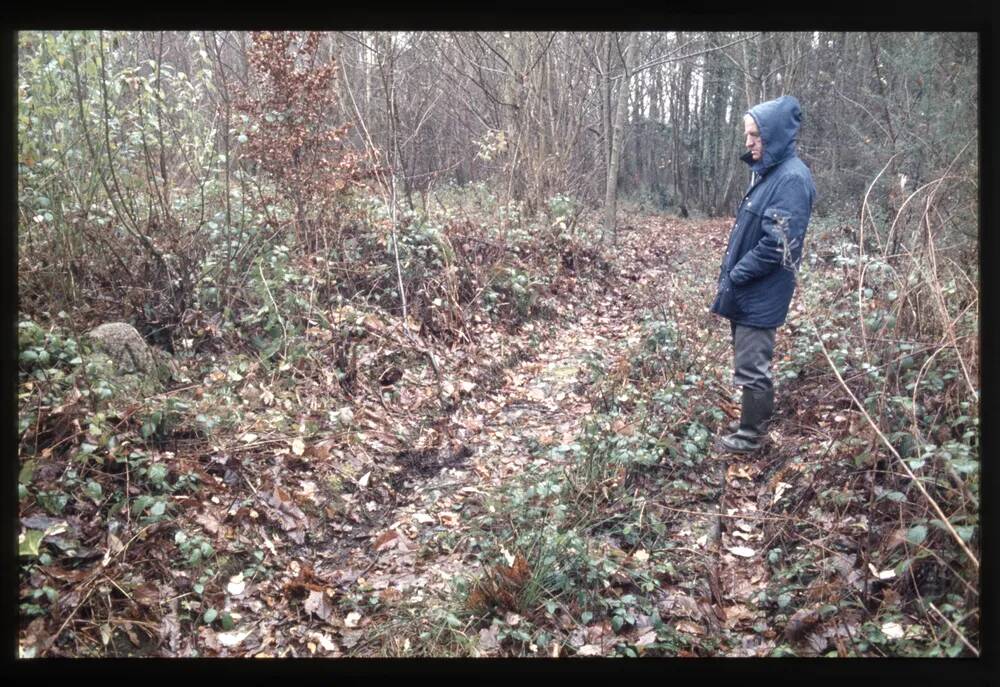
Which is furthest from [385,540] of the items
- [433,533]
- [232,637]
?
[232,637]

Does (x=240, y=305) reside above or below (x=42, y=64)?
below

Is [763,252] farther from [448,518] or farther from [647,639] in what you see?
[448,518]

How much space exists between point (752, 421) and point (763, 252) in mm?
896

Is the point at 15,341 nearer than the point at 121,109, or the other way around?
the point at 15,341

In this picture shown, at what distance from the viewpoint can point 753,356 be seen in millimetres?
3523

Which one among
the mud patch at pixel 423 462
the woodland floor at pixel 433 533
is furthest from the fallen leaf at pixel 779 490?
the mud patch at pixel 423 462

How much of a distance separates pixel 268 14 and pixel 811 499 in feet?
9.21

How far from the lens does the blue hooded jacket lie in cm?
321

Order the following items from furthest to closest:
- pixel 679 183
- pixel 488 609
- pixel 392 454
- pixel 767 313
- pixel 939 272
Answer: pixel 679 183
pixel 392 454
pixel 767 313
pixel 939 272
pixel 488 609

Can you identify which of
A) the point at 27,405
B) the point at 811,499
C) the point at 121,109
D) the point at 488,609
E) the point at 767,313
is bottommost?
the point at 488,609

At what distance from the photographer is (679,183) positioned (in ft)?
42.6

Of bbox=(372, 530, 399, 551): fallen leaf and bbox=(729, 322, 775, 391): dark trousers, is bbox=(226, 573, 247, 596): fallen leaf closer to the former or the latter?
bbox=(372, 530, 399, 551): fallen leaf
